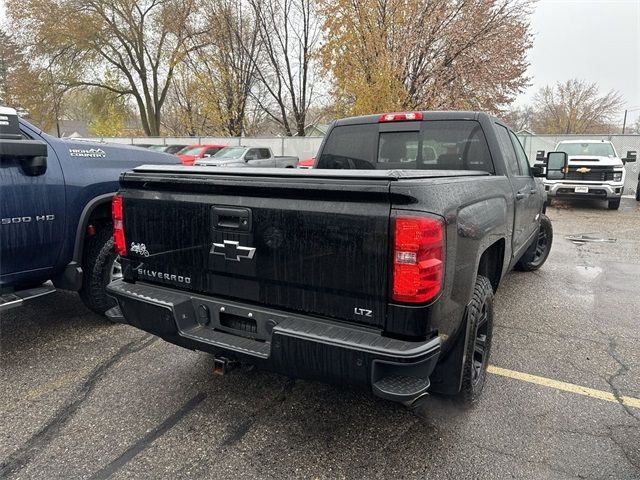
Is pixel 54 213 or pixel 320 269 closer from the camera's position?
pixel 320 269

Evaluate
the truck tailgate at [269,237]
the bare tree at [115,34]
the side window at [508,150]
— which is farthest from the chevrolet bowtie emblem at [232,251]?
the bare tree at [115,34]

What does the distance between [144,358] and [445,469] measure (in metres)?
2.39

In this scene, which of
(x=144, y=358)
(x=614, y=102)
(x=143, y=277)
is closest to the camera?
(x=143, y=277)

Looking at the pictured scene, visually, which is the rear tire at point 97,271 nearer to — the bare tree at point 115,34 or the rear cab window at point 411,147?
the rear cab window at point 411,147

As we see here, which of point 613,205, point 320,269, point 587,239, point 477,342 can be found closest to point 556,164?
point 477,342

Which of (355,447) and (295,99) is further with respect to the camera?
(295,99)

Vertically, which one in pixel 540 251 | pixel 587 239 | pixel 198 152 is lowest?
pixel 587 239

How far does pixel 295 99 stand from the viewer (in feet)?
88.0

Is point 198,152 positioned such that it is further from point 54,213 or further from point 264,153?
point 54,213

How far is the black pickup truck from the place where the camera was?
1.93m

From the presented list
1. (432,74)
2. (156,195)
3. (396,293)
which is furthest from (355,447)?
(432,74)

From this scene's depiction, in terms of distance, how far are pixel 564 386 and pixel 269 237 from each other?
95.6 inches

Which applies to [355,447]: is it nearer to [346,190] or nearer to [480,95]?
[346,190]

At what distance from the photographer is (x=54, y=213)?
3535mm
